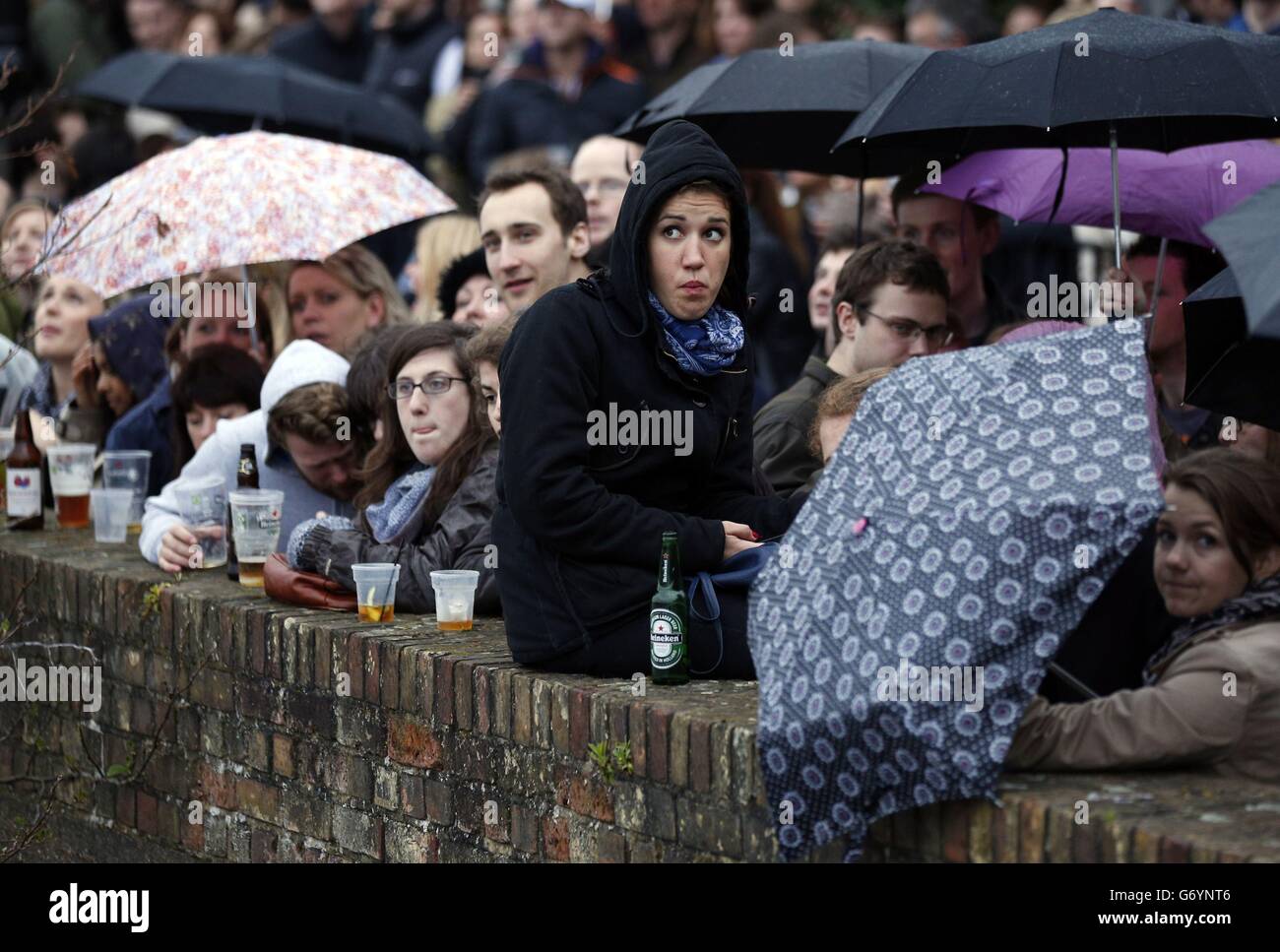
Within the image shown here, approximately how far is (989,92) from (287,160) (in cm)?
323

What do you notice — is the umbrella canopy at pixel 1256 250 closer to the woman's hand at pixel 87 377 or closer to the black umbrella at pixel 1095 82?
the black umbrella at pixel 1095 82

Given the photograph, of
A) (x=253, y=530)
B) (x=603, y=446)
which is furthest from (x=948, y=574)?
(x=253, y=530)

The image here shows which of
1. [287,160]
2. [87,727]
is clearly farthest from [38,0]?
[87,727]

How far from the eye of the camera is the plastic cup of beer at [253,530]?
23.0 ft

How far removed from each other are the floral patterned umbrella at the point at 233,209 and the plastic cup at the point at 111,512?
740mm

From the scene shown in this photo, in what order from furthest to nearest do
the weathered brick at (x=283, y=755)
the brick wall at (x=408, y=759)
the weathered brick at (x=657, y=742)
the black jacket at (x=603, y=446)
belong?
the weathered brick at (x=283, y=755) < the black jacket at (x=603, y=446) < the weathered brick at (x=657, y=742) < the brick wall at (x=408, y=759)

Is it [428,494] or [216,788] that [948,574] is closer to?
[428,494]

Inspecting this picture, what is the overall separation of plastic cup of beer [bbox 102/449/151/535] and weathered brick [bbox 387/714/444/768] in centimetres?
253

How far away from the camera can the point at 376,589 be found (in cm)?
634

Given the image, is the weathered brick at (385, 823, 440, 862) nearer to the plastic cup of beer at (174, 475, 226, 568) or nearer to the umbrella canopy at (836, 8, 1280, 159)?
the plastic cup of beer at (174, 475, 226, 568)

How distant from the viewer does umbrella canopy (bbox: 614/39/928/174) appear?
303 inches

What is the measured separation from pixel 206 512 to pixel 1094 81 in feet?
10.8

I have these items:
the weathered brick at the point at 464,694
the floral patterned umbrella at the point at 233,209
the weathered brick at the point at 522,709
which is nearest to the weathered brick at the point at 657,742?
the weathered brick at the point at 522,709

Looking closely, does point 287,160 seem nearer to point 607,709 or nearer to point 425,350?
point 425,350
